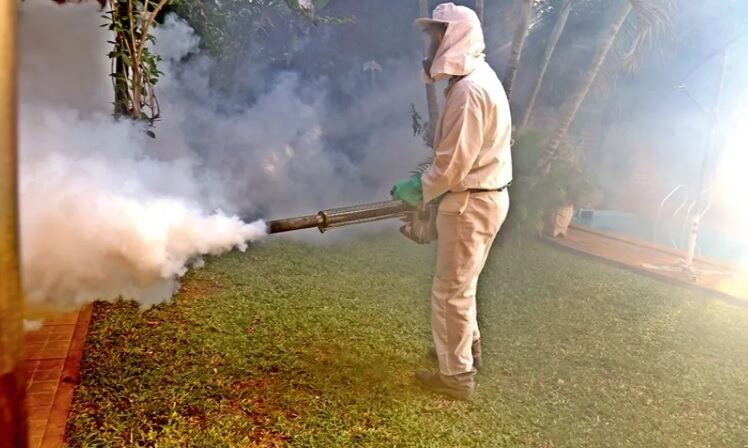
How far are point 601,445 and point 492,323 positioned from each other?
176 centimetres

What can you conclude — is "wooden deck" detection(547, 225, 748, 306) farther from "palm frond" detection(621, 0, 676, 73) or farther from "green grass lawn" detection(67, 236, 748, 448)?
"palm frond" detection(621, 0, 676, 73)

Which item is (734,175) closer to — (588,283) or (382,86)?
(588,283)

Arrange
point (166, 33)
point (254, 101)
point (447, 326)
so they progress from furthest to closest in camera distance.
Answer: point (254, 101) < point (166, 33) < point (447, 326)

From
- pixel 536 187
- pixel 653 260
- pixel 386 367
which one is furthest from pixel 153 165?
pixel 653 260

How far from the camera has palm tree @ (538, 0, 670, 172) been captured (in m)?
7.38

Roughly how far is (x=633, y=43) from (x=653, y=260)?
3.51 m

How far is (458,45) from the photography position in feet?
10.7

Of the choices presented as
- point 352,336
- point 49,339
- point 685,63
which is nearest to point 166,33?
point 49,339

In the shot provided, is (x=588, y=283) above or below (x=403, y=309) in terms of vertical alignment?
above

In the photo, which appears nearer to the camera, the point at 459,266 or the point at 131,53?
the point at 459,266

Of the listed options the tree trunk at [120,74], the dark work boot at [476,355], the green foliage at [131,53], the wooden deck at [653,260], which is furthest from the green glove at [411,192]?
the wooden deck at [653,260]

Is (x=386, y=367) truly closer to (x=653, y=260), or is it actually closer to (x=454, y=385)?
(x=454, y=385)

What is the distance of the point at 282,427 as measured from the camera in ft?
10.3

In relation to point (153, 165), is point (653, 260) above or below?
above
